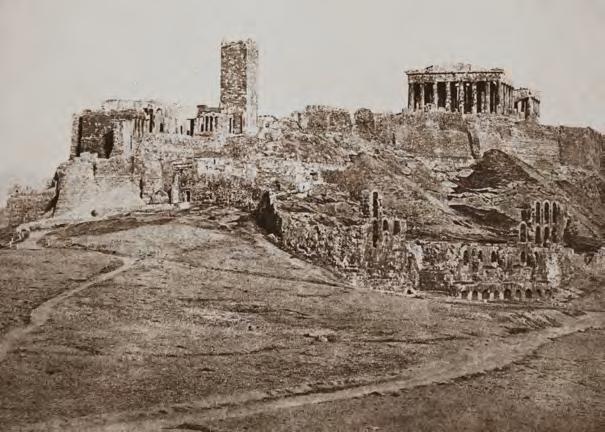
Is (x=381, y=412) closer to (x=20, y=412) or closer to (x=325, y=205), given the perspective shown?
(x=20, y=412)

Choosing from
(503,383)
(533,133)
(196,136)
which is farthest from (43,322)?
(533,133)

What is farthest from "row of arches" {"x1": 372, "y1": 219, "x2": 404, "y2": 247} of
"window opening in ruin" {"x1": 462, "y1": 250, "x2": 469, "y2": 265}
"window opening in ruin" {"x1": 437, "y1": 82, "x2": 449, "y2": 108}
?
"window opening in ruin" {"x1": 437, "y1": 82, "x2": 449, "y2": 108}

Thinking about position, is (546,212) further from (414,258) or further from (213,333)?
(213,333)

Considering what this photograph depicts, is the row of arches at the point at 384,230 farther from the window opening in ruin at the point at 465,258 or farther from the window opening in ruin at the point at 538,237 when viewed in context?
the window opening in ruin at the point at 538,237

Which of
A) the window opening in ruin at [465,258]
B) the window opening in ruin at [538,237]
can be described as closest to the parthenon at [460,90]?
the window opening in ruin at [538,237]

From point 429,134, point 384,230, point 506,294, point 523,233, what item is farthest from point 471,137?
point 506,294
